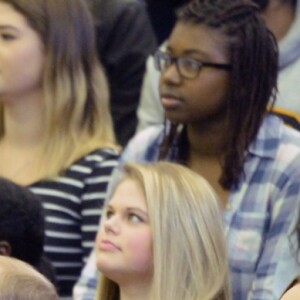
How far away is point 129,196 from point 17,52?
2.98ft

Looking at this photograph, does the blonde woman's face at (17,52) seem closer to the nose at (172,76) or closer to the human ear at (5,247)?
the nose at (172,76)

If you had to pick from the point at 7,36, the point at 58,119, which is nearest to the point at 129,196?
the point at 58,119

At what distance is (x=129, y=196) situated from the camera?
3.69 metres

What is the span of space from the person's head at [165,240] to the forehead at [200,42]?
20.6 inches

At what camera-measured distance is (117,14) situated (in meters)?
5.11

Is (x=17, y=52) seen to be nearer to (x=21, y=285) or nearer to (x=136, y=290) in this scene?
(x=136, y=290)

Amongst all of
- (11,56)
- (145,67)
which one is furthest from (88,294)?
(145,67)

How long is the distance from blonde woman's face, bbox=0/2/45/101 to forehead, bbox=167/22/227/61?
1.60 feet

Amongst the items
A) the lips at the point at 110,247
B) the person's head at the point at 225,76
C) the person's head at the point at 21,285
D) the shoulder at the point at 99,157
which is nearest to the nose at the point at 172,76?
the person's head at the point at 225,76

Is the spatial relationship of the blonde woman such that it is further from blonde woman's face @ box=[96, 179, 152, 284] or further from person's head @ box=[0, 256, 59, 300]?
person's head @ box=[0, 256, 59, 300]

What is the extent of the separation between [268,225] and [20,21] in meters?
1.02

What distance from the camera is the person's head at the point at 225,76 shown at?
4098mm

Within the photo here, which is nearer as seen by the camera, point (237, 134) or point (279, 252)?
point (279, 252)

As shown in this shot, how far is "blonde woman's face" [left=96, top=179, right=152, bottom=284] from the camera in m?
3.62
